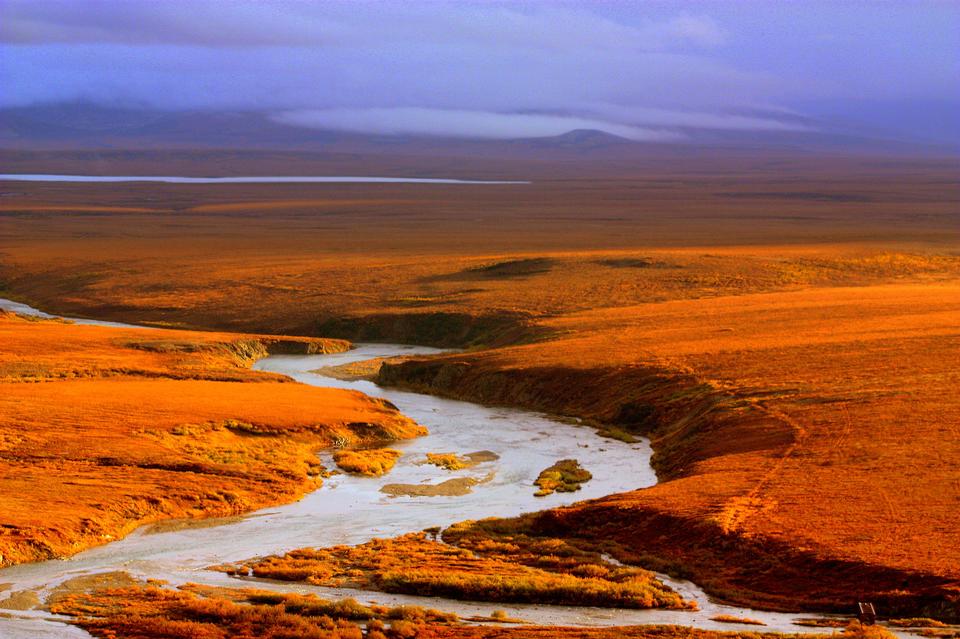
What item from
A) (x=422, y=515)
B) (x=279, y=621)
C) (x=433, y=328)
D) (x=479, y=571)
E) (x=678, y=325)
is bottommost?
(x=433, y=328)

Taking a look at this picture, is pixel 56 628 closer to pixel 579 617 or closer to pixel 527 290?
pixel 579 617

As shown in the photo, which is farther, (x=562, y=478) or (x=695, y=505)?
(x=562, y=478)

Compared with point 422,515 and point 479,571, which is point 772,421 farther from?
point 479,571

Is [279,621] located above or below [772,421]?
below

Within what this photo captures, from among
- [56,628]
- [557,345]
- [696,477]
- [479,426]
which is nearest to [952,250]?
[557,345]

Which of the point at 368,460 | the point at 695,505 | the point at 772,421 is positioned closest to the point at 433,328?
the point at 368,460

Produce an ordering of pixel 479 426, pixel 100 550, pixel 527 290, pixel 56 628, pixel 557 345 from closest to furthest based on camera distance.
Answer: pixel 56 628 < pixel 100 550 < pixel 479 426 < pixel 557 345 < pixel 527 290

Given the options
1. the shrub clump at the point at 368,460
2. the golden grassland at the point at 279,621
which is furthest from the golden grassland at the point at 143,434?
the golden grassland at the point at 279,621
